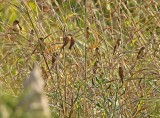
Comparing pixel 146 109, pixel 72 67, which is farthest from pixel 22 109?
pixel 72 67

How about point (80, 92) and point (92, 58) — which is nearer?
point (80, 92)

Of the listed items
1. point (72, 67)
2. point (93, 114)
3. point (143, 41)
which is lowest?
point (93, 114)

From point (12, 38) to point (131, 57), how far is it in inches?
23.0

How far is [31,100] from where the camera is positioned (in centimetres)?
64

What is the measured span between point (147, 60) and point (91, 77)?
0.27 m

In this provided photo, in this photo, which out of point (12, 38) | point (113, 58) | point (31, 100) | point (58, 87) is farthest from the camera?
point (12, 38)

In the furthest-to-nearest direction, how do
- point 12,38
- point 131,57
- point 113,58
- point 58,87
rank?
point 131,57 → point 12,38 → point 113,58 → point 58,87

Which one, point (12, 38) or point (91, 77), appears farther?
point (12, 38)

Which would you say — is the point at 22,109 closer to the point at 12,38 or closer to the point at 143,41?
the point at 12,38

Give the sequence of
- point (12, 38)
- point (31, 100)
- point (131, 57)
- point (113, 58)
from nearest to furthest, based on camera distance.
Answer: point (31, 100), point (113, 58), point (12, 38), point (131, 57)

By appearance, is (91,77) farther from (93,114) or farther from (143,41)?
(143,41)

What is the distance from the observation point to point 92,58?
235cm

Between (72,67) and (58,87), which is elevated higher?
(72,67)

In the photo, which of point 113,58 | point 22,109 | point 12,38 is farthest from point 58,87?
point 22,109
